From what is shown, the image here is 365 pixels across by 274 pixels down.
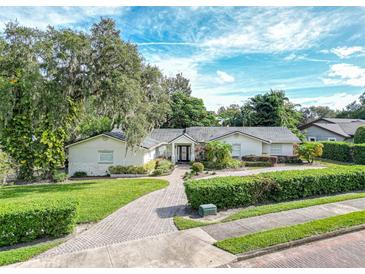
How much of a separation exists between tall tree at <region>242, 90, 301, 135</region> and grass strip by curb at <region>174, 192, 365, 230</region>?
26.9 metres

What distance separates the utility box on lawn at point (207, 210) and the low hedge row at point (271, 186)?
45 cm

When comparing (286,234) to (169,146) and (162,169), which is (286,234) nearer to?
(162,169)

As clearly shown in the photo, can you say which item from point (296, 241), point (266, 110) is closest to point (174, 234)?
point (296, 241)

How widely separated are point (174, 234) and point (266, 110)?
3407 centimetres

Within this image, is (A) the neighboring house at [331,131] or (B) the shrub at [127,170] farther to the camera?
(A) the neighboring house at [331,131]

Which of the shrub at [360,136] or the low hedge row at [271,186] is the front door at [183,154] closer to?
the low hedge row at [271,186]

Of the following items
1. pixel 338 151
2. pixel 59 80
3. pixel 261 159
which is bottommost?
pixel 261 159

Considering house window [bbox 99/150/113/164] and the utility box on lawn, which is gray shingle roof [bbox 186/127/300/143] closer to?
house window [bbox 99/150/113/164]

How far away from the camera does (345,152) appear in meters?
26.0

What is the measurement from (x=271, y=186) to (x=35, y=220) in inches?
355

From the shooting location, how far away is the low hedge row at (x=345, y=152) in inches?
934

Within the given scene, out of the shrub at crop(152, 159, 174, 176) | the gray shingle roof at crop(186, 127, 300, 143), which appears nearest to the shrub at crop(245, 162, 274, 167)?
the gray shingle roof at crop(186, 127, 300, 143)

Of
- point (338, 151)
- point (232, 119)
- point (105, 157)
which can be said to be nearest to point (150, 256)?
point (105, 157)

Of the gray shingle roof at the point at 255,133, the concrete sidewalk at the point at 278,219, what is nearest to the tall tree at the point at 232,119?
the gray shingle roof at the point at 255,133
